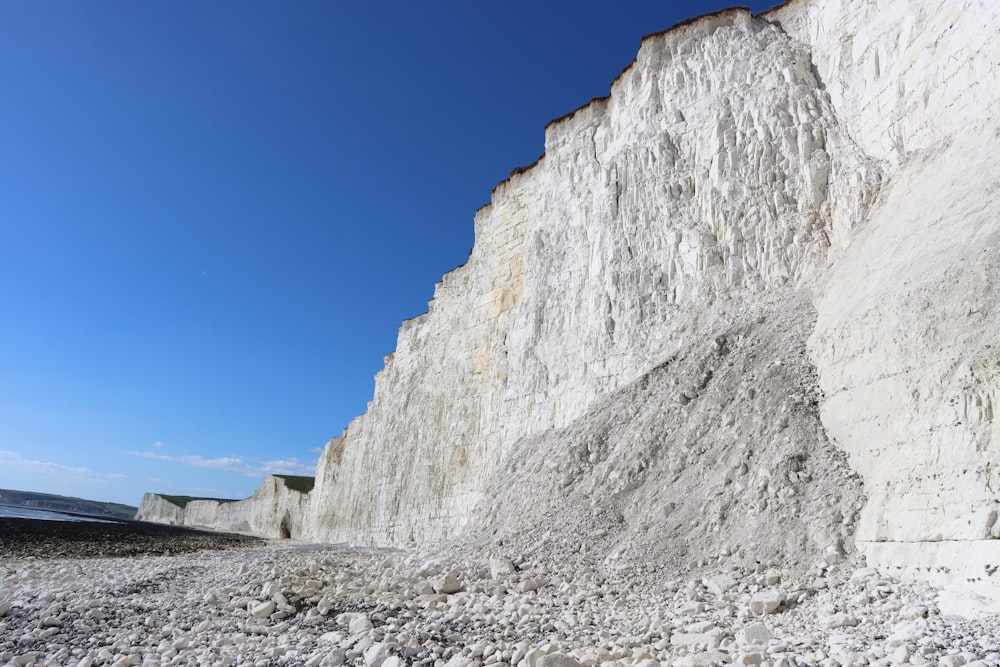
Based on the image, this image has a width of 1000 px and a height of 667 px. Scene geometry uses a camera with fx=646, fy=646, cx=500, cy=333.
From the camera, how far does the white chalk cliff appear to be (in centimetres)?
706

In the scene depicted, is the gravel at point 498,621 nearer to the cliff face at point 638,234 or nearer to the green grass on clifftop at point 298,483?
the cliff face at point 638,234

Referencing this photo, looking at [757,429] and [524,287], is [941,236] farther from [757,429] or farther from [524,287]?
[524,287]

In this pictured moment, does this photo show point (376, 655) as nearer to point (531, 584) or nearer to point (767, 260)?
point (531, 584)

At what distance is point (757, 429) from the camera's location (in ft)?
31.6

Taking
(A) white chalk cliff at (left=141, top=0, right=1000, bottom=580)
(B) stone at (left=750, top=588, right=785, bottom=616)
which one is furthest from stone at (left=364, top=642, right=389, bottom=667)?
(A) white chalk cliff at (left=141, top=0, right=1000, bottom=580)

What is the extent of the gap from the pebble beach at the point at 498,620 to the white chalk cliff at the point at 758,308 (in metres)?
0.81

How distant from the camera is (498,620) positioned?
23.1 ft

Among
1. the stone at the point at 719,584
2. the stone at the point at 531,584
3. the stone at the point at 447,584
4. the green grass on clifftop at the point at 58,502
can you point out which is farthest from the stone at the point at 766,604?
the green grass on clifftop at the point at 58,502

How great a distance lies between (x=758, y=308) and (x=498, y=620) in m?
8.40

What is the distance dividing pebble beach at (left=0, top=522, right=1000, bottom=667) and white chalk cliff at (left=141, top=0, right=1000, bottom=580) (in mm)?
806

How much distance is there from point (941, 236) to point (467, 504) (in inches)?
616

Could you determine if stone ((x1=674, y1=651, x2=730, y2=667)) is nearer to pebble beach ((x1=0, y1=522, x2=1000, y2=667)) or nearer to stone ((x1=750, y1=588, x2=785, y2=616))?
pebble beach ((x1=0, y1=522, x2=1000, y2=667))

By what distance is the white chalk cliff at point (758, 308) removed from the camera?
278 inches

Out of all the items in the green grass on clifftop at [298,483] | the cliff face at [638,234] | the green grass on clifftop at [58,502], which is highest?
the cliff face at [638,234]
